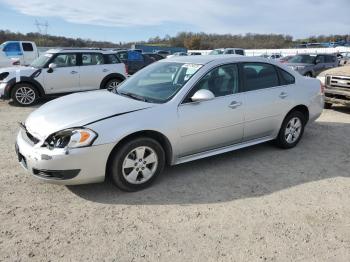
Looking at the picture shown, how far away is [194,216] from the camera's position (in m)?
3.65

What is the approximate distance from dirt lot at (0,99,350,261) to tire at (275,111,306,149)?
0.54 m

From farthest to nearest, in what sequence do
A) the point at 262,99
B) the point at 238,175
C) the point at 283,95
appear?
1. the point at 283,95
2. the point at 262,99
3. the point at 238,175

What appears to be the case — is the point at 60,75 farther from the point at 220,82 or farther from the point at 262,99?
the point at 262,99

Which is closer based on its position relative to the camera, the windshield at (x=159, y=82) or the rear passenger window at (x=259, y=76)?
the windshield at (x=159, y=82)

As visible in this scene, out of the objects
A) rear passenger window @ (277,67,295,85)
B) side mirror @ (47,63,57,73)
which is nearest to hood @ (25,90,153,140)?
rear passenger window @ (277,67,295,85)

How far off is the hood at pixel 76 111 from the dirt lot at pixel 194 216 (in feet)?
2.66

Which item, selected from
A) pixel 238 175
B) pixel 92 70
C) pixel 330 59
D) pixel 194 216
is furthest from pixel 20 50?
pixel 194 216

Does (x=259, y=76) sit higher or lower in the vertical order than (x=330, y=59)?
higher

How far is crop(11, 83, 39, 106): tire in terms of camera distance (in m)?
9.73

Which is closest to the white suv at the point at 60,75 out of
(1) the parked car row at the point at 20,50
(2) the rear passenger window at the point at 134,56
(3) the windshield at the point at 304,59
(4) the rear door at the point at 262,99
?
(4) the rear door at the point at 262,99

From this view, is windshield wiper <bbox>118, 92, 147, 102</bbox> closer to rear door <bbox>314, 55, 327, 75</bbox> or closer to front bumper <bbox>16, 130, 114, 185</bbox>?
front bumper <bbox>16, 130, 114, 185</bbox>

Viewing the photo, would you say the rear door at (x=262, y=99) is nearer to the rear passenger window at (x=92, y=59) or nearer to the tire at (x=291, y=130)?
the tire at (x=291, y=130)

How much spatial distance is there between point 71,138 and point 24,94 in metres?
7.04

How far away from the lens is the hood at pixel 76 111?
386 centimetres
